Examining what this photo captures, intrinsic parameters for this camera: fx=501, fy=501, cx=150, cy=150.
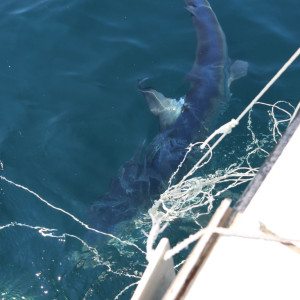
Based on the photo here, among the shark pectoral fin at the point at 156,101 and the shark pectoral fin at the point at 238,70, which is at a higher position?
the shark pectoral fin at the point at 238,70

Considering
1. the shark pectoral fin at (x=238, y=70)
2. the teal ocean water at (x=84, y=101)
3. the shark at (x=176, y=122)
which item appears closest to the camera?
the teal ocean water at (x=84, y=101)

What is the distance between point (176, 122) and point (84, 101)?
1.16 m

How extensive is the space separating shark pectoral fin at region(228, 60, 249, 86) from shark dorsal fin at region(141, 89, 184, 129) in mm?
700

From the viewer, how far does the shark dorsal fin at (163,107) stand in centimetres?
548

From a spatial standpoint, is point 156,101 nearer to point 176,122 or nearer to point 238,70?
point 176,122

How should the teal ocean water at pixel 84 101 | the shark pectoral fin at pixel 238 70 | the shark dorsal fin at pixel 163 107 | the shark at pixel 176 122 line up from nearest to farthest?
the teal ocean water at pixel 84 101 → the shark at pixel 176 122 → the shark dorsal fin at pixel 163 107 → the shark pectoral fin at pixel 238 70

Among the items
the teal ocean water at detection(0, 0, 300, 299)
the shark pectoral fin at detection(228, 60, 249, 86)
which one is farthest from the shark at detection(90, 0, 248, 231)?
the teal ocean water at detection(0, 0, 300, 299)

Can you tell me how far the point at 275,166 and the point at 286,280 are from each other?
0.69m

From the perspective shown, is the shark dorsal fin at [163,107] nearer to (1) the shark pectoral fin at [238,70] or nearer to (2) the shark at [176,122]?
(2) the shark at [176,122]

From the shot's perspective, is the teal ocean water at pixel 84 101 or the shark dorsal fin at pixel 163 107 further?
the shark dorsal fin at pixel 163 107

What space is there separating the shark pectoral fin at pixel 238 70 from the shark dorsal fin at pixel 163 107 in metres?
0.70

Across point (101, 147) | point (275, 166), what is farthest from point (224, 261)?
point (101, 147)

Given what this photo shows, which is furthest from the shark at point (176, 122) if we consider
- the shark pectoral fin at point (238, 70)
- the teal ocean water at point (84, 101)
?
the teal ocean water at point (84, 101)

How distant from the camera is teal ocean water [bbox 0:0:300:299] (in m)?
4.34
